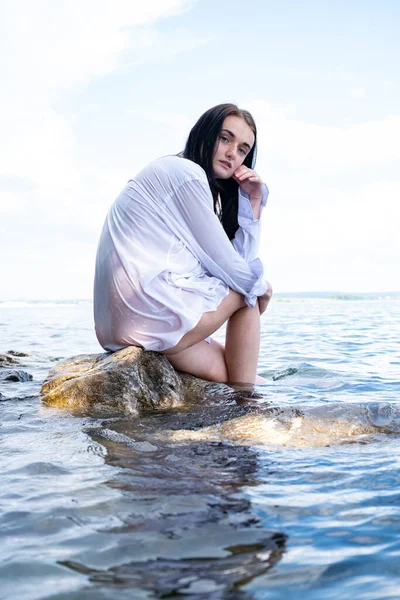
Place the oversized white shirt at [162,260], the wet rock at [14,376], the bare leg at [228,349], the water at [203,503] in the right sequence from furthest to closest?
the wet rock at [14,376] < the bare leg at [228,349] < the oversized white shirt at [162,260] < the water at [203,503]

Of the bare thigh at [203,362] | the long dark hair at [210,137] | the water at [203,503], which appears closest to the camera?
the water at [203,503]

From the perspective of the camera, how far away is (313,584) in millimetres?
1496

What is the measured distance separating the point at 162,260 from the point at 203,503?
2.07 metres

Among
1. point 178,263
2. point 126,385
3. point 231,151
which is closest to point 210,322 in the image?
point 178,263

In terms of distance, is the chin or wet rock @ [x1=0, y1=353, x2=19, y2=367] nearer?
the chin

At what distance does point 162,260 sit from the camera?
12.6 ft

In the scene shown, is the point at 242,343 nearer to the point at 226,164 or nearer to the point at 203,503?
the point at 226,164

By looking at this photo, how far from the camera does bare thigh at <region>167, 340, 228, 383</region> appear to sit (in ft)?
13.9

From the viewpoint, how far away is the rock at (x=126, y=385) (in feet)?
12.0

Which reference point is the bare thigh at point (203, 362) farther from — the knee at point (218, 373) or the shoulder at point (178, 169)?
the shoulder at point (178, 169)

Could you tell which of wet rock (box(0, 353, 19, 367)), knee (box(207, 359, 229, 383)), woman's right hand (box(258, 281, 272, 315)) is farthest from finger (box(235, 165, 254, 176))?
wet rock (box(0, 353, 19, 367))

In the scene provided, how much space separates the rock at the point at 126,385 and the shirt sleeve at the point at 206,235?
69 cm

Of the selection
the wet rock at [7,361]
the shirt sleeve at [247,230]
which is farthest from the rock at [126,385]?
the wet rock at [7,361]

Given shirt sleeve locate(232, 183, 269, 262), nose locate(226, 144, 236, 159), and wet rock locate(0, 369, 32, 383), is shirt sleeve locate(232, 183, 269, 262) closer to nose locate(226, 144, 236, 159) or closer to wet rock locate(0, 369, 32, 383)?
nose locate(226, 144, 236, 159)
